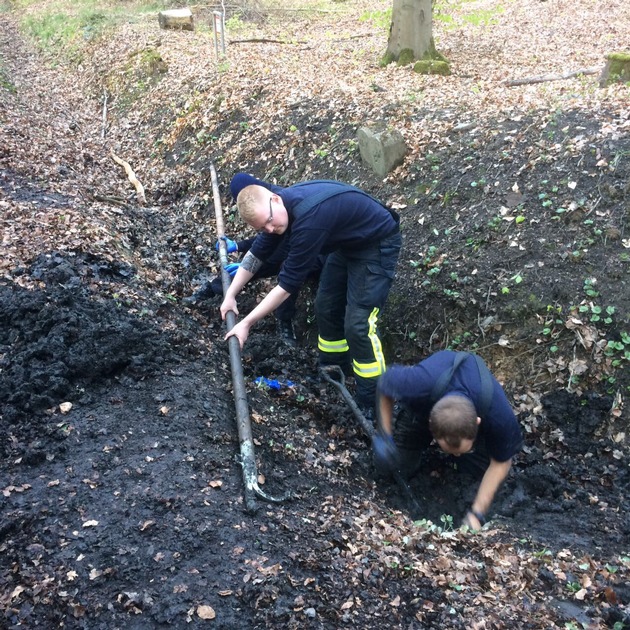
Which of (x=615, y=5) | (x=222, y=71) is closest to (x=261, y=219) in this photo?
(x=222, y=71)

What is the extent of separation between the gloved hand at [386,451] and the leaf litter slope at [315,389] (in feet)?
0.92

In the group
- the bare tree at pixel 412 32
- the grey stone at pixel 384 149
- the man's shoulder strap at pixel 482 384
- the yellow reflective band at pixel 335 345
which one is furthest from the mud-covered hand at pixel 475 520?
the bare tree at pixel 412 32

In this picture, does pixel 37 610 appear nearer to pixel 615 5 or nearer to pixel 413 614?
pixel 413 614

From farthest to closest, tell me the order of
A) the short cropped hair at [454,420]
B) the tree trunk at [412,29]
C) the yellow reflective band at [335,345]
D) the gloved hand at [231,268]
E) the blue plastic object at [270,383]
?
the tree trunk at [412,29], the gloved hand at [231,268], the yellow reflective band at [335,345], the blue plastic object at [270,383], the short cropped hair at [454,420]

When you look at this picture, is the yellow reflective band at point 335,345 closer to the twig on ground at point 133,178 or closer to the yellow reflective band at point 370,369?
the yellow reflective band at point 370,369

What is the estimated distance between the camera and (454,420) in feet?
10.7

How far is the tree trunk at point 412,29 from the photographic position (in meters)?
10.3

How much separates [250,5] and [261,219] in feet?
54.1

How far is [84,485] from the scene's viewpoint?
3357mm

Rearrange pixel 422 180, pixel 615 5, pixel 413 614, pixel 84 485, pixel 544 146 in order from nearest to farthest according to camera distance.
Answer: pixel 413 614 < pixel 84 485 < pixel 544 146 < pixel 422 180 < pixel 615 5

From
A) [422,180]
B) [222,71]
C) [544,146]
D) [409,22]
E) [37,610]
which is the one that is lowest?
[37,610]

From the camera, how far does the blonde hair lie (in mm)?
3957

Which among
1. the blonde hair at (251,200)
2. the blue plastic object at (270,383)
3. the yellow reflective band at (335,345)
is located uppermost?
the blonde hair at (251,200)

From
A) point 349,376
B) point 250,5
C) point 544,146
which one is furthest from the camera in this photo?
point 250,5
